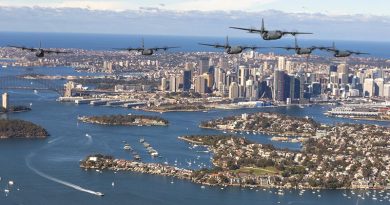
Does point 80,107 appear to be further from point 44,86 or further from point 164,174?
point 164,174

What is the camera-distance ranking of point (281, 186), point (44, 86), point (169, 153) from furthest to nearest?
1. point (44, 86)
2. point (169, 153)
3. point (281, 186)

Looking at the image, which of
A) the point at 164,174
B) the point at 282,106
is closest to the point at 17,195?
the point at 164,174

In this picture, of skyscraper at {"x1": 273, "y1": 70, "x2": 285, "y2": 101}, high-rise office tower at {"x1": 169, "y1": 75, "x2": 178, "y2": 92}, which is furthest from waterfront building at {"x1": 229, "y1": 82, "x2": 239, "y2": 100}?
high-rise office tower at {"x1": 169, "y1": 75, "x2": 178, "y2": 92}

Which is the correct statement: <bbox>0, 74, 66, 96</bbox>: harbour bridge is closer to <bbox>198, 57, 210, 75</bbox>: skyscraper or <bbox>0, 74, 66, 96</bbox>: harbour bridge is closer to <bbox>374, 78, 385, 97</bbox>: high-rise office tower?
<bbox>198, 57, 210, 75</bbox>: skyscraper

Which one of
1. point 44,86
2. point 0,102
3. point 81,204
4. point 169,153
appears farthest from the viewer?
point 44,86

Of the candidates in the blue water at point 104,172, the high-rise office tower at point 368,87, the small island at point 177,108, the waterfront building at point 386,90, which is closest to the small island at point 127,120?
the blue water at point 104,172

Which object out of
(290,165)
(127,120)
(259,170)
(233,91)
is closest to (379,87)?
(233,91)
